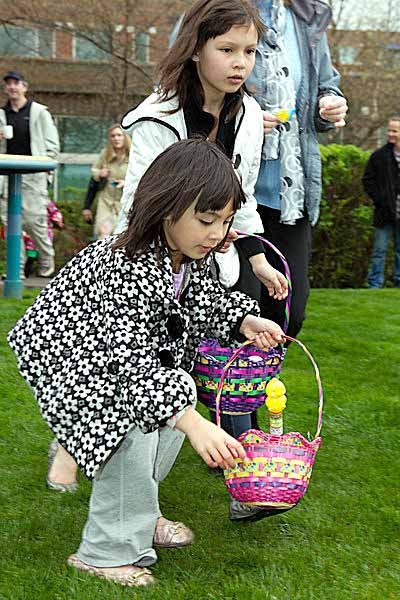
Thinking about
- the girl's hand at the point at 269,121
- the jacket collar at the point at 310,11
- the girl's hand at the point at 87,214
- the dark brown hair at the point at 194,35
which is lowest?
the girl's hand at the point at 87,214

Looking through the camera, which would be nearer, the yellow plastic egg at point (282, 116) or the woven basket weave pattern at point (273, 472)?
the woven basket weave pattern at point (273, 472)


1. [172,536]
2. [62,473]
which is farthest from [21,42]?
[172,536]

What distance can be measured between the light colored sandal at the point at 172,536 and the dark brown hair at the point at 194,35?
4.46ft

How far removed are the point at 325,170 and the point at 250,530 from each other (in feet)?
26.5

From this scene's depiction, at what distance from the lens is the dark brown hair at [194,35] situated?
3.39 metres

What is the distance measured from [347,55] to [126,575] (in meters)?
18.6

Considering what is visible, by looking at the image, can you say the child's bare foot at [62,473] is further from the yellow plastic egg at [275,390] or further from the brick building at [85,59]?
the brick building at [85,59]

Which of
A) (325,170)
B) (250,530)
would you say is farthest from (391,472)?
(325,170)

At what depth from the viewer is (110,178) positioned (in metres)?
10.9

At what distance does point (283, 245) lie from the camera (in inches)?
164

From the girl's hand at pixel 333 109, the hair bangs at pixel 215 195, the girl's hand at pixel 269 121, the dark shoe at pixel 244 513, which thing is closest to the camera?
the hair bangs at pixel 215 195

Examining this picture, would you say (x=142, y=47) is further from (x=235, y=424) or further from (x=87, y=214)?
(x=235, y=424)

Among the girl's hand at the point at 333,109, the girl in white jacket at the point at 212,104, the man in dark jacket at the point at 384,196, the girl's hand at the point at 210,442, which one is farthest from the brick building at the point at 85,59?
the girl's hand at the point at 210,442

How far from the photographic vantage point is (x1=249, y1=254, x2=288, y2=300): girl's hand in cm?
355
